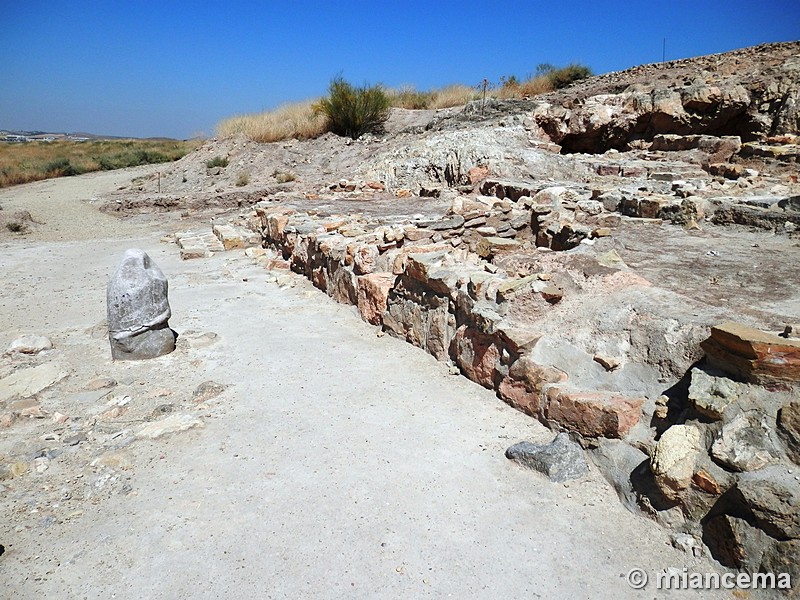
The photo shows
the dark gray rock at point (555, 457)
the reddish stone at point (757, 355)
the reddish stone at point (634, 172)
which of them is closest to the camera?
the reddish stone at point (757, 355)

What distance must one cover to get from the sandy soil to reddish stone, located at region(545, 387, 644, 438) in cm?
21

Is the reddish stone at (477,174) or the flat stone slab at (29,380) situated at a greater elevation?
the reddish stone at (477,174)

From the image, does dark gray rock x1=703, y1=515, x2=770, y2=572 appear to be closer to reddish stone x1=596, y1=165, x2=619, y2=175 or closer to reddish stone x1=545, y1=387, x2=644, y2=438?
reddish stone x1=545, y1=387, x2=644, y2=438

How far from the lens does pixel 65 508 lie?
2.89 metres

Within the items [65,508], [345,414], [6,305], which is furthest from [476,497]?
[6,305]

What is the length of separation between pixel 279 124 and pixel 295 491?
60.6 ft

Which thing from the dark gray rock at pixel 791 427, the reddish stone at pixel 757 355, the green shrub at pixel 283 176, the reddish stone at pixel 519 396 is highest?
the green shrub at pixel 283 176

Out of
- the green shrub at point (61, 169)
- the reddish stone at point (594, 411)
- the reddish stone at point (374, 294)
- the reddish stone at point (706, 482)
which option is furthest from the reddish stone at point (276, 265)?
the green shrub at point (61, 169)

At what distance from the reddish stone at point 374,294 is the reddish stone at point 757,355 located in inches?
130

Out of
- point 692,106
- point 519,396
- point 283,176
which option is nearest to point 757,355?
point 519,396

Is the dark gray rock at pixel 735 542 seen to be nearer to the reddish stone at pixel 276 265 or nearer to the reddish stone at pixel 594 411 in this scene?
the reddish stone at pixel 594 411

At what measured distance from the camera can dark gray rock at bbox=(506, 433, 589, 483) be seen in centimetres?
303

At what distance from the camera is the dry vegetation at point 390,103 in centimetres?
1903

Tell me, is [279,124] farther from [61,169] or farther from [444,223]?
[444,223]
